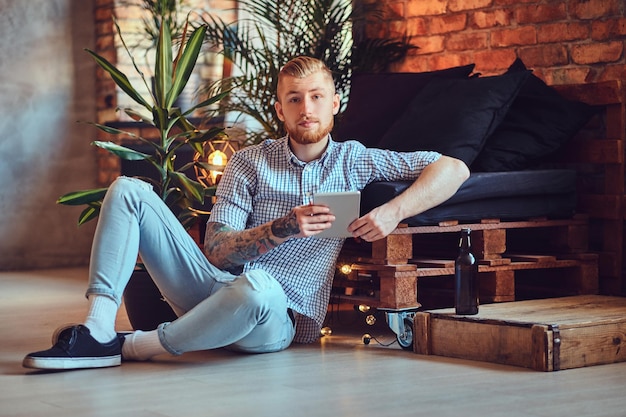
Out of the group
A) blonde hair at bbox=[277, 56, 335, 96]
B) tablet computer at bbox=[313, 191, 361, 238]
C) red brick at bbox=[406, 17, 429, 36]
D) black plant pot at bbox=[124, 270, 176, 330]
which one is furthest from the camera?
red brick at bbox=[406, 17, 429, 36]

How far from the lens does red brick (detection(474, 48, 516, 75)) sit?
5293mm

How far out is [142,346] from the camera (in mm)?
3607

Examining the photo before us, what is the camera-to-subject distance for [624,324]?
361 cm

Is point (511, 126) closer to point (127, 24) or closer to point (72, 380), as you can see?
point (72, 380)

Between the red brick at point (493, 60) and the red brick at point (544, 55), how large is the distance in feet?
0.24

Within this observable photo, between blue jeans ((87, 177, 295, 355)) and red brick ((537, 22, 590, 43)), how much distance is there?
207 centimetres

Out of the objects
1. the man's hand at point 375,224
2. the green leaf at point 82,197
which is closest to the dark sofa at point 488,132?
the man's hand at point 375,224

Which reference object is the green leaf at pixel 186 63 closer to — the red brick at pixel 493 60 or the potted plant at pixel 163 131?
the potted plant at pixel 163 131

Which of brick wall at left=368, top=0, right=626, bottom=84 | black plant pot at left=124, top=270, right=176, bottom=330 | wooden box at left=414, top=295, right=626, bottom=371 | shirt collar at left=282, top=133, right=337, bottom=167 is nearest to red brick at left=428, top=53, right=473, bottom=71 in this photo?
brick wall at left=368, top=0, right=626, bottom=84

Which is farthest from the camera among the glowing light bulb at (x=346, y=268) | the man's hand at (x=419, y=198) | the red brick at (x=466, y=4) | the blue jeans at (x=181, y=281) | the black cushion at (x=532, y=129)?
the red brick at (x=466, y=4)

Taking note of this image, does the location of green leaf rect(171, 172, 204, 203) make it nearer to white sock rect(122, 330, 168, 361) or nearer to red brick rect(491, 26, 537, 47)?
white sock rect(122, 330, 168, 361)

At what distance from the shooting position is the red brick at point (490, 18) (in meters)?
5.30

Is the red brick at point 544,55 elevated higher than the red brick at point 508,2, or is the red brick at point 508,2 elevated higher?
the red brick at point 508,2

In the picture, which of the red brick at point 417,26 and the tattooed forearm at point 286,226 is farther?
the red brick at point 417,26
